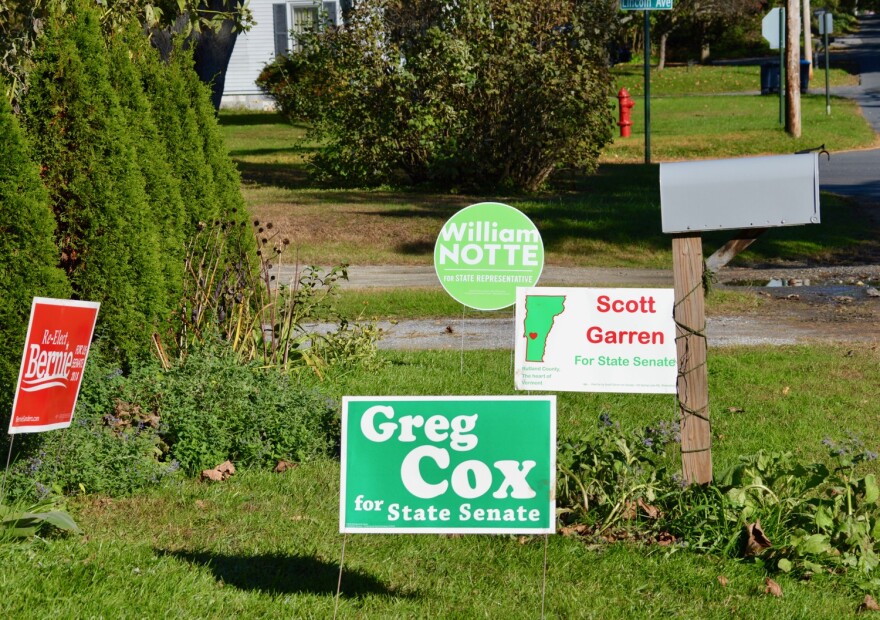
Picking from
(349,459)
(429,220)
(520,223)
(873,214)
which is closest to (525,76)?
(429,220)

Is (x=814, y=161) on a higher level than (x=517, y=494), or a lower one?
higher

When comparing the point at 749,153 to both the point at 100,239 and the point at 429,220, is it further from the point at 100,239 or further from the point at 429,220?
the point at 100,239

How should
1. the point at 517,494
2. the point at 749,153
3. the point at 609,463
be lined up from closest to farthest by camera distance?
1. the point at 517,494
2. the point at 609,463
3. the point at 749,153

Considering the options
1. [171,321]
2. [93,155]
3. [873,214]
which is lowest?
[873,214]

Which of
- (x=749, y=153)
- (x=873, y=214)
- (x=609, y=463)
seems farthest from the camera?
(x=749, y=153)

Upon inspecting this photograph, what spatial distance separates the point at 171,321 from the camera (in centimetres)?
759

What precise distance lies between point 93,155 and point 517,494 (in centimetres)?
382

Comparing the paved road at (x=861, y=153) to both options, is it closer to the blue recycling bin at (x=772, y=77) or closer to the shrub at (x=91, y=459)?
the blue recycling bin at (x=772, y=77)

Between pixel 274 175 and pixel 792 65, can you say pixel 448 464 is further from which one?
pixel 792 65

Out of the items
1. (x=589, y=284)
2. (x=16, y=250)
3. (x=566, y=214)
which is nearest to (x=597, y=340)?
(x=16, y=250)

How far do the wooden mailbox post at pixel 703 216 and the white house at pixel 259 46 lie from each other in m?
33.8

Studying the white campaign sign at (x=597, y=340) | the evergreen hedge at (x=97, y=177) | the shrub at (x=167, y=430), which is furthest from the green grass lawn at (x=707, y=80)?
the white campaign sign at (x=597, y=340)

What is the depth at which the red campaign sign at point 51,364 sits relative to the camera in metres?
4.92

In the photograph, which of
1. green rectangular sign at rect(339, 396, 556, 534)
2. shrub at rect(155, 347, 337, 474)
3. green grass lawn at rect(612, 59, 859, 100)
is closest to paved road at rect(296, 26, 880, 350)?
shrub at rect(155, 347, 337, 474)
